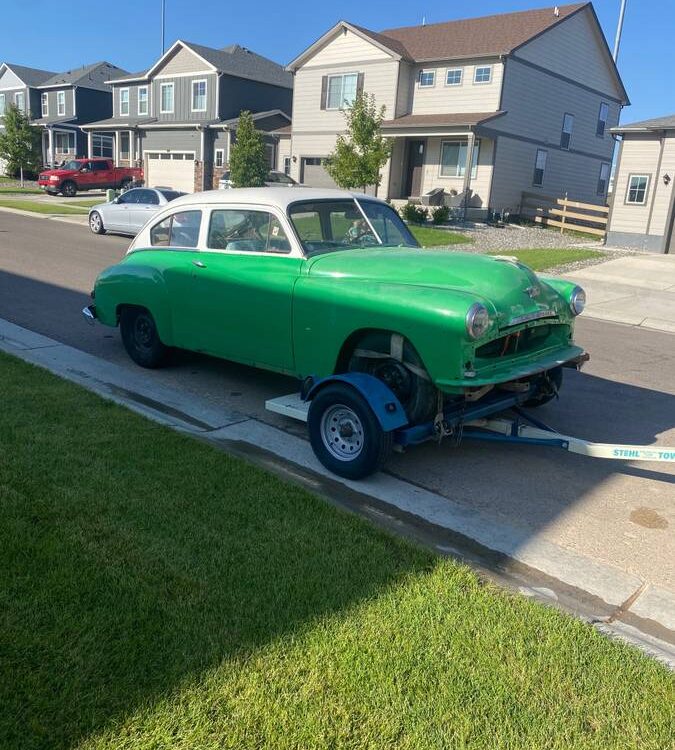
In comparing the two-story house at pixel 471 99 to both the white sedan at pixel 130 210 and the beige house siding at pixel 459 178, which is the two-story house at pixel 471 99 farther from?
the white sedan at pixel 130 210

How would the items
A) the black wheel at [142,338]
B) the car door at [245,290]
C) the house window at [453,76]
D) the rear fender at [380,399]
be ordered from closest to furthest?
the rear fender at [380,399]
the car door at [245,290]
the black wheel at [142,338]
the house window at [453,76]

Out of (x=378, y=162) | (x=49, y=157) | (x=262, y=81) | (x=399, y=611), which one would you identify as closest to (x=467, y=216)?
(x=378, y=162)

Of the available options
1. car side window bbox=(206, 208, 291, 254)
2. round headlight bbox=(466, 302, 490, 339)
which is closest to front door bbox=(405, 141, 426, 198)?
car side window bbox=(206, 208, 291, 254)

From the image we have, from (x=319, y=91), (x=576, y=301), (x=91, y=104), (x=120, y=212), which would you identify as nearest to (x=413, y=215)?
(x=120, y=212)

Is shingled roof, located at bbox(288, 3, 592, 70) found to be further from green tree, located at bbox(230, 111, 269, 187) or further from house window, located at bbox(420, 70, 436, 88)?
green tree, located at bbox(230, 111, 269, 187)

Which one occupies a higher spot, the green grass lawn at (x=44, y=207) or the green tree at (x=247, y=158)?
the green tree at (x=247, y=158)

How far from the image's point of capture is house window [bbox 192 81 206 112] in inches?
1572

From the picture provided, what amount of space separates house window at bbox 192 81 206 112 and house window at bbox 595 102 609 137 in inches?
815

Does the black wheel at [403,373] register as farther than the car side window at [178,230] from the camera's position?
No

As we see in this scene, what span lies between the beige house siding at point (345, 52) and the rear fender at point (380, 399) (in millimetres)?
28926

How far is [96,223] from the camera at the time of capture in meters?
21.9

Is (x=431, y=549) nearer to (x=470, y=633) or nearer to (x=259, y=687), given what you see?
(x=470, y=633)

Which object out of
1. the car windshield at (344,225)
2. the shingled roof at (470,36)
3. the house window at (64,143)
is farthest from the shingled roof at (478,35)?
the house window at (64,143)

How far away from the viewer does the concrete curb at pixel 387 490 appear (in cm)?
372
